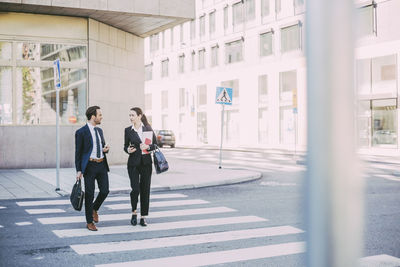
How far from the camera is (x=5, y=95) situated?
15.9 metres

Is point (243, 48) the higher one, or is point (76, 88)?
point (243, 48)

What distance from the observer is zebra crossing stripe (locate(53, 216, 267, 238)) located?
22.4 ft

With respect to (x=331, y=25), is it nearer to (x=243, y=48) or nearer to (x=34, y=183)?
(x=34, y=183)

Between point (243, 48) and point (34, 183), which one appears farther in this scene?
point (243, 48)

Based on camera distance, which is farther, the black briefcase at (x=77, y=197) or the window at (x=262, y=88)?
the window at (x=262, y=88)

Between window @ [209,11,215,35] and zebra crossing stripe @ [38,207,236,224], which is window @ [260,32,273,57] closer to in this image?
window @ [209,11,215,35]

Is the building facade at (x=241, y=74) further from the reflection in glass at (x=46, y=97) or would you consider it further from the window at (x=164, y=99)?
the reflection in glass at (x=46, y=97)

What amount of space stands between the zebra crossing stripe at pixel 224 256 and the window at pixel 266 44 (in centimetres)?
3287

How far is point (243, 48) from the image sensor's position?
40.2m

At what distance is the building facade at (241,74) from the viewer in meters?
28.7

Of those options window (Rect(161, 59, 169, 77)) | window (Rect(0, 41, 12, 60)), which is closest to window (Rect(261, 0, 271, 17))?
window (Rect(161, 59, 169, 77))

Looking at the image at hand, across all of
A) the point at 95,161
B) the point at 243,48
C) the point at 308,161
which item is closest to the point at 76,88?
the point at 95,161

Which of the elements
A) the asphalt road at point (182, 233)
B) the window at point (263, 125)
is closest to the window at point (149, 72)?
the window at point (263, 125)

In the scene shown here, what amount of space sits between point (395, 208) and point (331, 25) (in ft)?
29.3
